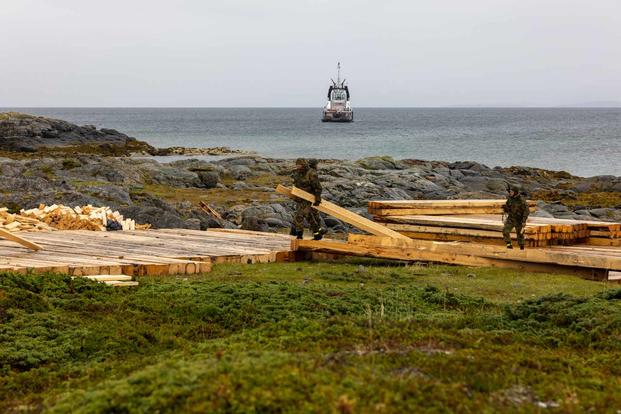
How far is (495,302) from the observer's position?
42.9ft

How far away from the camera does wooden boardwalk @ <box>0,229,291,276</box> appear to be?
15.1 m

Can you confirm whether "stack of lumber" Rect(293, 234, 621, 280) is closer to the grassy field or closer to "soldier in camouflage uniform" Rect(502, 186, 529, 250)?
"soldier in camouflage uniform" Rect(502, 186, 529, 250)

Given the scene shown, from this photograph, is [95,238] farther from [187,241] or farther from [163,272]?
[163,272]

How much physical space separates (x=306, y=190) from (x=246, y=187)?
28047 millimetres

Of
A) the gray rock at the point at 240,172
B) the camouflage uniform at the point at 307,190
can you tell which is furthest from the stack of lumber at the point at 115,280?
the gray rock at the point at 240,172

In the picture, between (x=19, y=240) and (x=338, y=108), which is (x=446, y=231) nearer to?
(x=19, y=240)

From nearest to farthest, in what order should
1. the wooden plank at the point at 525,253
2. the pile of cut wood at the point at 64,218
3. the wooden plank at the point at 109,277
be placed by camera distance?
the wooden plank at the point at 109,277, the wooden plank at the point at 525,253, the pile of cut wood at the point at 64,218

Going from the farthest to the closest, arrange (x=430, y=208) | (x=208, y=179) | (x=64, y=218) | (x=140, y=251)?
(x=208, y=179), (x=64, y=218), (x=430, y=208), (x=140, y=251)

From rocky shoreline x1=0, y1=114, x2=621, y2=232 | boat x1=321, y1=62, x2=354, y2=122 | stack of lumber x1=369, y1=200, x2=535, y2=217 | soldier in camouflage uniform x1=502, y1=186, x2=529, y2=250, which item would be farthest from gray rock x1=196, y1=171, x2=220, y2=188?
boat x1=321, y1=62, x2=354, y2=122

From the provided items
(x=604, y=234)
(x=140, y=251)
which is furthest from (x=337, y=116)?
(x=140, y=251)

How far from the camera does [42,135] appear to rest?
8569 cm

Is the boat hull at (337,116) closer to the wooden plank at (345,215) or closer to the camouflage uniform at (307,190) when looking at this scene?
the camouflage uniform at (307,190)

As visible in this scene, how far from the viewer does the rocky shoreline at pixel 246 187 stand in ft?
89.9

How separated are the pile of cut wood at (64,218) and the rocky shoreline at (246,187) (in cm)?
193
